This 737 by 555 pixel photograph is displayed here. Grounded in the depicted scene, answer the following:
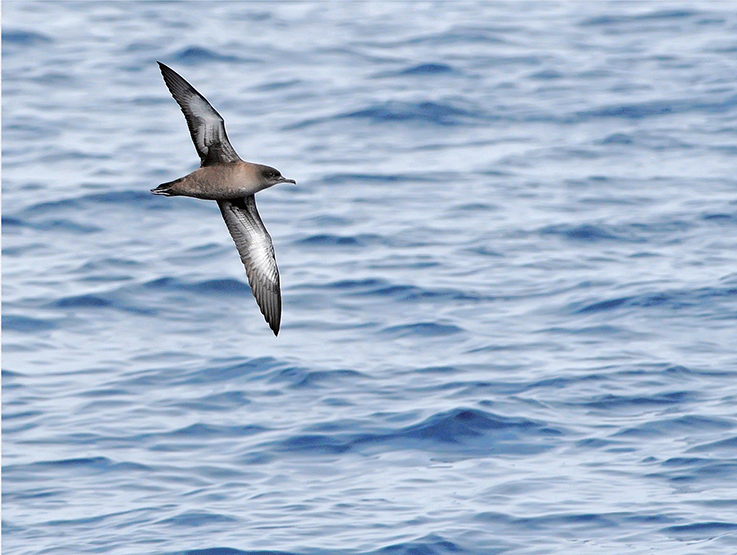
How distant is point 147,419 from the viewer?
11.1 meters

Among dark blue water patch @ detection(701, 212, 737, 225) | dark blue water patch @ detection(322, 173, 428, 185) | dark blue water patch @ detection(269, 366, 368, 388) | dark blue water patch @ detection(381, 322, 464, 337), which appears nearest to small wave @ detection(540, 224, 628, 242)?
dark blue water patch @ detection(701, 212, 737, 225)

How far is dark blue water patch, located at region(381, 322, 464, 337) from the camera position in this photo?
12.2 m

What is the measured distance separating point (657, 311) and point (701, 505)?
314 cm

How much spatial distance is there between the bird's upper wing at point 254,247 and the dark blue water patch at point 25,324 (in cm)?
381

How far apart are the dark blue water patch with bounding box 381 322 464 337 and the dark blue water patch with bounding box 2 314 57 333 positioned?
3116mm

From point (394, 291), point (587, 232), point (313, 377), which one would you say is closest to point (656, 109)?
point (587, 232)

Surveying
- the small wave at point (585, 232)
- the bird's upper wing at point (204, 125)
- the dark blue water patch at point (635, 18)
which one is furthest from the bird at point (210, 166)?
the dark blue water patch at point (635, 18)

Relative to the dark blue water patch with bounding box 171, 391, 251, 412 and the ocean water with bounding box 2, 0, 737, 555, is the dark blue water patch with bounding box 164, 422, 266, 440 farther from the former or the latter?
the dark blue water patch with bounding box 171, 391, 251, 412

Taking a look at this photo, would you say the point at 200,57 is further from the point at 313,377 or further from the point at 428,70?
the point at 313,377

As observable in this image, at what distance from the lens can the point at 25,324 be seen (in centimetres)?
1269

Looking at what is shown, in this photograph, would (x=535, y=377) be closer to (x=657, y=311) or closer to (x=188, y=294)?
(x=657, y=311)

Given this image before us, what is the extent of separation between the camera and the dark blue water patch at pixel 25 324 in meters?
12.6

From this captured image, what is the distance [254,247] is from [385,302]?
3.60 metres

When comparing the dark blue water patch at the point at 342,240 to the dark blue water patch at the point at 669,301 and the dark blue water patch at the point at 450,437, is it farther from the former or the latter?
the dark blue water patch at the point at 450,437
